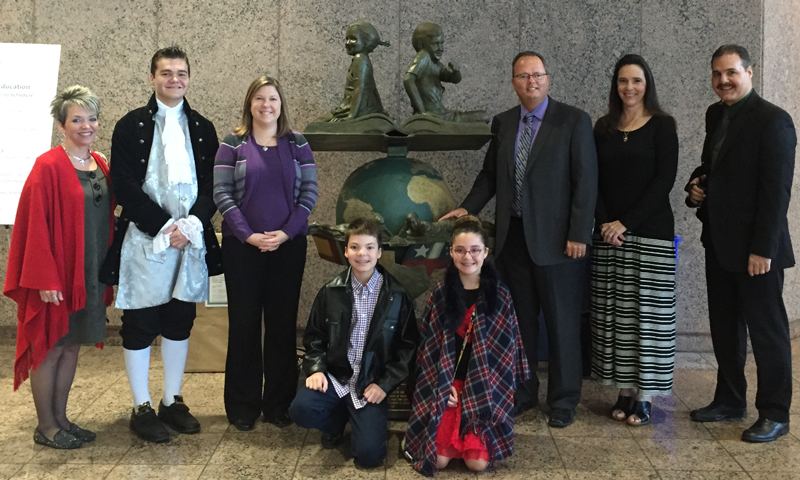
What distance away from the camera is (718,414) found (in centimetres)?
343

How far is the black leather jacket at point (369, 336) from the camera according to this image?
Result: 2.98 metres

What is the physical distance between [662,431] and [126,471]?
2412 mm

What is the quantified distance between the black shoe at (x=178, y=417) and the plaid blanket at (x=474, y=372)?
1.05 m

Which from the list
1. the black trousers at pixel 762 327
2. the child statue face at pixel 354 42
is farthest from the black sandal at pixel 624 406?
the child statue face at pixel 354 42

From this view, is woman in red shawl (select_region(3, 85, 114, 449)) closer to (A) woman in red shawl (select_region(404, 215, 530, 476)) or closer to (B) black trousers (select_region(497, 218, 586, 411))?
(A) woman in red shawl (select_region(404, 215, 530, 476))

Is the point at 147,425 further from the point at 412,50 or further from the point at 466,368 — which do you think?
the point at 412,50

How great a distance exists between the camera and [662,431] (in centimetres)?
331

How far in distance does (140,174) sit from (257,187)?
1.74 feet

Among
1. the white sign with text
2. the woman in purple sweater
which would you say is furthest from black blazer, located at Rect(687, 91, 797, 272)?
the white sign with text

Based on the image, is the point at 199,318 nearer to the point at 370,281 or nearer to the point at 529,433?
the point at 370,281

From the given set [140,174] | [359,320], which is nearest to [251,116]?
[140,174]

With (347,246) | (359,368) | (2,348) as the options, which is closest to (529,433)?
(359,368)

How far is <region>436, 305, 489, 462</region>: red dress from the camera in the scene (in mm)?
2844

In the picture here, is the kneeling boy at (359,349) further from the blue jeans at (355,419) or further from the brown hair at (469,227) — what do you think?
the brown hair at (469,227)
